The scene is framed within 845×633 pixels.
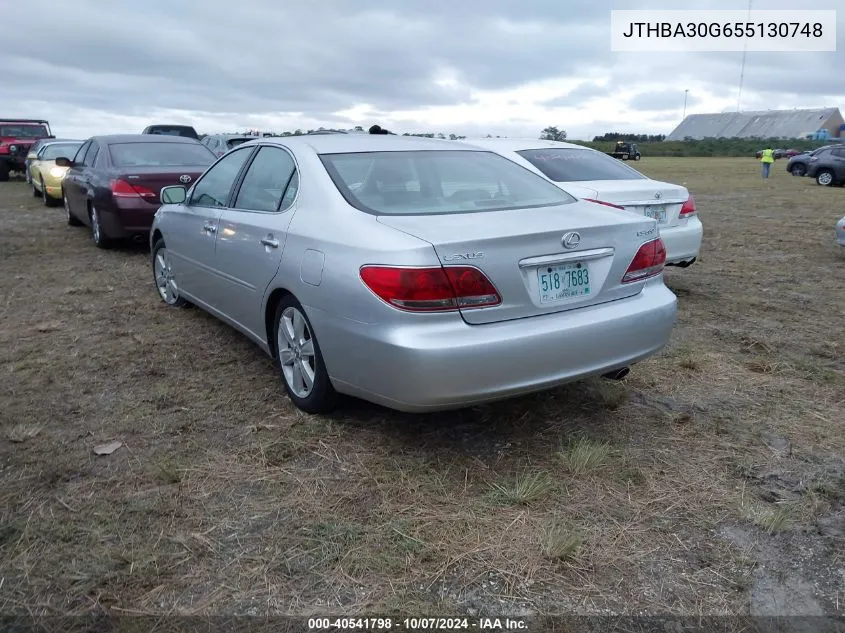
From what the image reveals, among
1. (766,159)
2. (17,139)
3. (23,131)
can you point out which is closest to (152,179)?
(17,139)

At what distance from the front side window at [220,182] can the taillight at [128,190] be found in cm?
314

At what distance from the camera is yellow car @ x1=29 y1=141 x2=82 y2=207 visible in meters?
14.0

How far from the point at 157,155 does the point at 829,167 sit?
2338 centimetres

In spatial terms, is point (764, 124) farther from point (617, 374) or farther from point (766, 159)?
point (617, 374)

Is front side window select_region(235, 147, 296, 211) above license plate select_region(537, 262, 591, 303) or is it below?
above

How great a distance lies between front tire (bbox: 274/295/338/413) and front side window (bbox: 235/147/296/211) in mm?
647

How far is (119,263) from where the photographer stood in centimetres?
792

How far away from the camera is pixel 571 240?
3143mm

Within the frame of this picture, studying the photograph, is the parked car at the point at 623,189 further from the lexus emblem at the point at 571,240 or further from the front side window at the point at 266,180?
the lexus emblem at the point at 571,240

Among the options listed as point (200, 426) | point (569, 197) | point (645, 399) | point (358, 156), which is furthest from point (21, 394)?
point (645, 399)

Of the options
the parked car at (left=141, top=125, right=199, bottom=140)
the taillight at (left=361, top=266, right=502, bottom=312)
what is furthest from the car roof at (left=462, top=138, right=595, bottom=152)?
the parked car at (left=141, top=125, right=199, bottom=140)

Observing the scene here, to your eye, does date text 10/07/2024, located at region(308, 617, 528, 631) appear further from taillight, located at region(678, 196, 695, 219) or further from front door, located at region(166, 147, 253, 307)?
taillight, located at region(678, 196, 695, 219)

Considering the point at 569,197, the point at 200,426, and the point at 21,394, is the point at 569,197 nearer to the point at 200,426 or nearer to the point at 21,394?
the point at 200,426

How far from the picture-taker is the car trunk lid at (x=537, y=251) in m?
2.95
